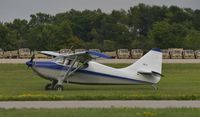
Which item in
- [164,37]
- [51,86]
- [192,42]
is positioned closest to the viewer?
[51,86]

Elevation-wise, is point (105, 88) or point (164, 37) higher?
point (164, 37)

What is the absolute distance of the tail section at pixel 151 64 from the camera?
3347 centimetres

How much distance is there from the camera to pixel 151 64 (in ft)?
110

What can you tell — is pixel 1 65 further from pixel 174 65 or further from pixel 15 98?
pixel 15 98

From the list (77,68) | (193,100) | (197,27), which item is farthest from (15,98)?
(197,27)

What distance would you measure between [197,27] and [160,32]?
24.4m

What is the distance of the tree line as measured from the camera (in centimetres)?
9244

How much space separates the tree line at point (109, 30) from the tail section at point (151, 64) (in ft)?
180
